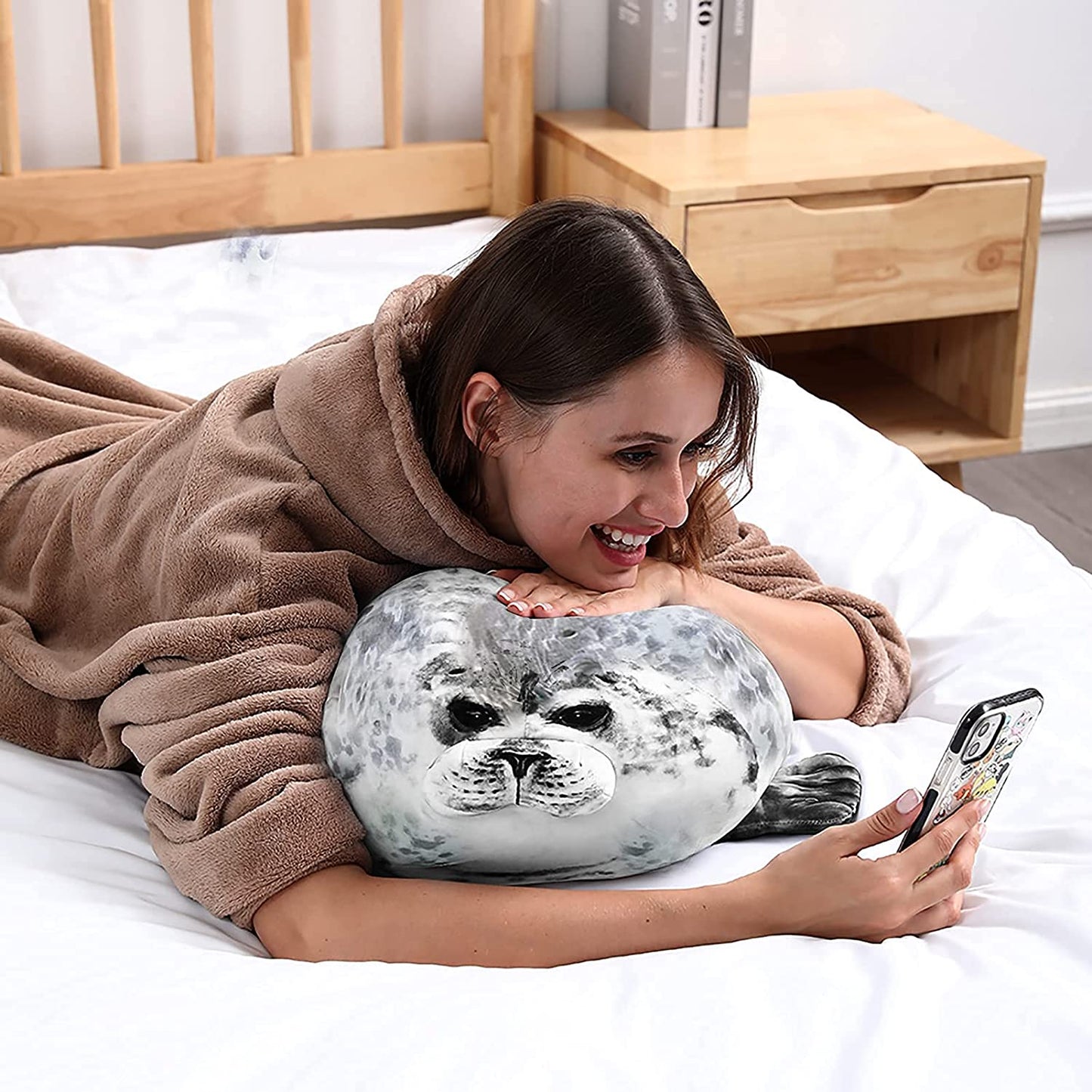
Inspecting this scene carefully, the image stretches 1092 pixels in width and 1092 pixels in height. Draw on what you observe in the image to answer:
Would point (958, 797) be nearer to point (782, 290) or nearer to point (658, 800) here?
point (658, 800)

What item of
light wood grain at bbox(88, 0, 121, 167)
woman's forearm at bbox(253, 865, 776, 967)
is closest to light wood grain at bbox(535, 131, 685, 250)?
light wood grain at bbox(88, 0, 121, 167)

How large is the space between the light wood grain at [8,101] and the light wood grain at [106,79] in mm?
106

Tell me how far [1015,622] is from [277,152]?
1471 mm

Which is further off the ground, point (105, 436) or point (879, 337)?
point (105, 436)

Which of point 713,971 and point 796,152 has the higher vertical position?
point 796,152

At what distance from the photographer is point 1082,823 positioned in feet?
3.14

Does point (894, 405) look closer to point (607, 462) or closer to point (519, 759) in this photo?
point (607, 462)

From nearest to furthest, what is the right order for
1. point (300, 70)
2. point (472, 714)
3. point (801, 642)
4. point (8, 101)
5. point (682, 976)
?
point (682, 976) < point (472, 714) < point (801, 642) < point (8, 101) < point (300, 70)

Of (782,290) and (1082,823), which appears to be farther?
(782,290)

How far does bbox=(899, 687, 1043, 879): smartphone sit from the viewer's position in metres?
0.81

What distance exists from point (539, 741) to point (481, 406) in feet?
0.82

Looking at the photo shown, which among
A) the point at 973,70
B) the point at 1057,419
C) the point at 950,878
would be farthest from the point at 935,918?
the point at 1057,419

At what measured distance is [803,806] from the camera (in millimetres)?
982

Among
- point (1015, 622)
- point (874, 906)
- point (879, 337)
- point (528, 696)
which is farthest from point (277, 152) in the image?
point (874, 906)
